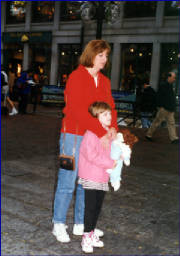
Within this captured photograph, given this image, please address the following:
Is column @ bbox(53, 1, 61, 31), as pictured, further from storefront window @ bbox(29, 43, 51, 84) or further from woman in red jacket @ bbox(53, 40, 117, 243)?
woman in red jacket @ bbox(53, 40, 117, 243)

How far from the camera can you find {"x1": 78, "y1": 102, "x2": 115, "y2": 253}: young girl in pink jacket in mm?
3186

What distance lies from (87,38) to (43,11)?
501 centimetres

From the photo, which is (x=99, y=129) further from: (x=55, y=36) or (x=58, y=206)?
(x=55, y=36)

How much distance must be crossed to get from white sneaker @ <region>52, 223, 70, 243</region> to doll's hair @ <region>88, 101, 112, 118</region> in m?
1.16

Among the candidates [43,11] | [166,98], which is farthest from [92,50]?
[43,11]

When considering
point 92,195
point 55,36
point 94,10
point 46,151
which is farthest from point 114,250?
point 55,36

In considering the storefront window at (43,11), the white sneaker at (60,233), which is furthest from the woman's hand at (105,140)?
the storefront window at (43,11)

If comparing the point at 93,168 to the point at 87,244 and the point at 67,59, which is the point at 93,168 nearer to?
the point at 87,244

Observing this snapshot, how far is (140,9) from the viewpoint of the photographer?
23156 mm

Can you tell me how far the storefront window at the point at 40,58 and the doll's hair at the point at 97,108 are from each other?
2429 centimetres

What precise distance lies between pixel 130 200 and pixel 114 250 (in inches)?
60.4

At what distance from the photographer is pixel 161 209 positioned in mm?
4641

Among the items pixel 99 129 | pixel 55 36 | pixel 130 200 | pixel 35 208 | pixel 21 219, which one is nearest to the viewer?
pixel 99 129

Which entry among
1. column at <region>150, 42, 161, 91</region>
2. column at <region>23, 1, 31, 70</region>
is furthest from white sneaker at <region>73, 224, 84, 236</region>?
column at <region>23, 1, 31, 70</region>
